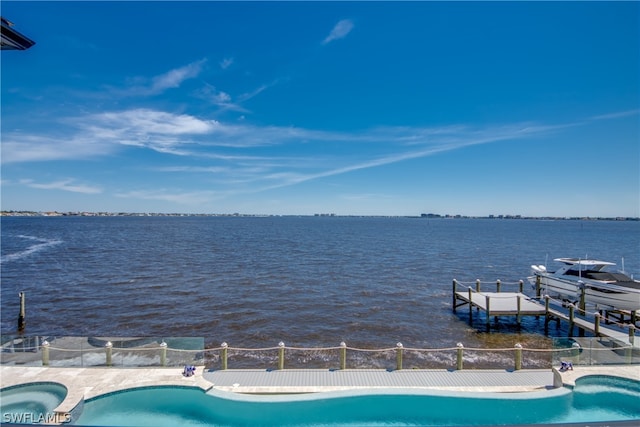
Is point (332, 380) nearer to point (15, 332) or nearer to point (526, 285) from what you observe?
point (15, 332)

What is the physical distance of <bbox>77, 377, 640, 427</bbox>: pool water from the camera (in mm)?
10320

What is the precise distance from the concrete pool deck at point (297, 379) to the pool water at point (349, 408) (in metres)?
0.36

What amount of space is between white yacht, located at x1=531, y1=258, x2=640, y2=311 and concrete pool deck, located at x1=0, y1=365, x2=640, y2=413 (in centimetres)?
1073

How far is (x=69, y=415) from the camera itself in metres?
8.49

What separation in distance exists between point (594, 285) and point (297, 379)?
832 inches

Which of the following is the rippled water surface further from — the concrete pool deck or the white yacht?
the concrete pool deck

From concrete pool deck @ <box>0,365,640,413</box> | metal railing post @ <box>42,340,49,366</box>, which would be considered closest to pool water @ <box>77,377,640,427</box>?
concrete pool deck @ <box>0,365,640,413</box>

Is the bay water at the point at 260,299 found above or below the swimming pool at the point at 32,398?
below

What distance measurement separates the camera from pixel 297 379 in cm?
1231

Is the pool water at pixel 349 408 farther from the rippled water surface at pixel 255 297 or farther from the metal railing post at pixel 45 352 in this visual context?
the rippled water surface at pixel 255 297

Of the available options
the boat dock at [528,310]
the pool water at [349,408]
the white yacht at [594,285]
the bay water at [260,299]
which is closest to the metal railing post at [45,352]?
the pool water at [349,408]

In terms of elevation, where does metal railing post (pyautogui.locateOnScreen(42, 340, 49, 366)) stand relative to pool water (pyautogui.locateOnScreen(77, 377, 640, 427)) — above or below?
above

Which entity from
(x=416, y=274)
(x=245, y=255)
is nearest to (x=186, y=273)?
(x=245, y=255)

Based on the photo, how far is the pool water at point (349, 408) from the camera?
1032 cm
